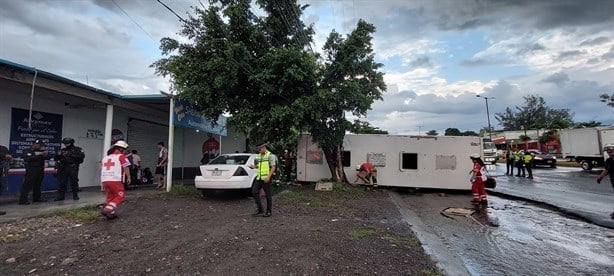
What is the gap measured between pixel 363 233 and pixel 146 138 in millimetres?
13091

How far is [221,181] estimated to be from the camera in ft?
35.9

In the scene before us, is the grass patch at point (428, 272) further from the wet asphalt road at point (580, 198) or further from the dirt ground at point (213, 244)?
the wet asphalt road at point (580, 198)

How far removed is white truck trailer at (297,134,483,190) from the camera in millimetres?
15672

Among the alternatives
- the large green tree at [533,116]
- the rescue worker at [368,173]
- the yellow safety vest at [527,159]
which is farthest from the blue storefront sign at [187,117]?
the large green tree at [533,116]

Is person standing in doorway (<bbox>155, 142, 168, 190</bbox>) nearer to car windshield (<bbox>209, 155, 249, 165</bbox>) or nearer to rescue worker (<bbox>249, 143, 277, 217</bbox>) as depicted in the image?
car windshield (<bbox>209, 155, 249, 165</bbox>)

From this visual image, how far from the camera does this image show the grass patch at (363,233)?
6.68 metres

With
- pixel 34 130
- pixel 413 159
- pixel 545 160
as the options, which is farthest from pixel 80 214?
pixel 545 160

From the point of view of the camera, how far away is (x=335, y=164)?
15953 mm

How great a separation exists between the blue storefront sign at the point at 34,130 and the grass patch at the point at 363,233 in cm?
1026

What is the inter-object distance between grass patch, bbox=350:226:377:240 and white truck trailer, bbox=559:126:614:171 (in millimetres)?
26786

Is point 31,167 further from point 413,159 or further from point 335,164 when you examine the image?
point 413,159

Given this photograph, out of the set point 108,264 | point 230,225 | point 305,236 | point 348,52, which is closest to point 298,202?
point 230,225

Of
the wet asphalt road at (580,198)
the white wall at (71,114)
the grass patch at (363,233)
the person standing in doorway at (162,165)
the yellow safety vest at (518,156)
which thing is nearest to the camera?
the grass patch at (363,233)

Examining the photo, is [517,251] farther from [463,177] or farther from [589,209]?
[463,177]
